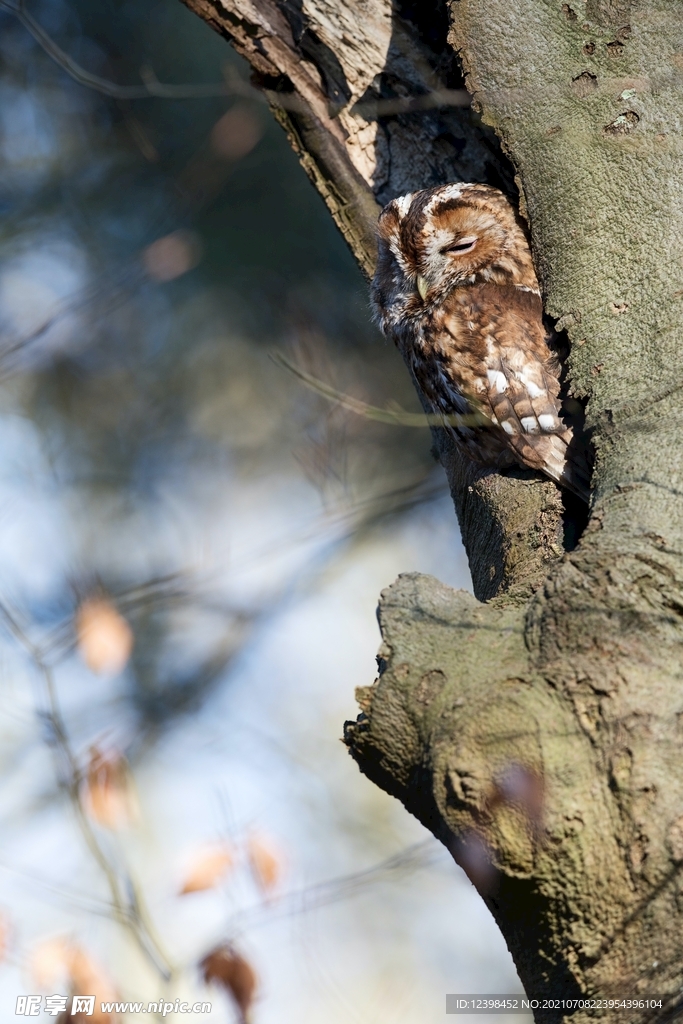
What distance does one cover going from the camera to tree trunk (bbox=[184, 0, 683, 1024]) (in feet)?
4.09

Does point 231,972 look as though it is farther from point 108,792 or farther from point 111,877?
point 111,877

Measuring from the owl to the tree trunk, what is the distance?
0.11m

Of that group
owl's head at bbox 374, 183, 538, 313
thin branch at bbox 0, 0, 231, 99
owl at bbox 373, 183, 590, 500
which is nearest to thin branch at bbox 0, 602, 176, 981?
owl at bbox 373, 183, 590, 500

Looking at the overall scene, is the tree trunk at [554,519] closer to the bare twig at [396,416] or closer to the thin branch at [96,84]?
the bare twig at [396,416]

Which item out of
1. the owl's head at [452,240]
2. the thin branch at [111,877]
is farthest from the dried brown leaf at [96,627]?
the owl's head at [452,240]

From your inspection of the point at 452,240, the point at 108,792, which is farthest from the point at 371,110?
the point at 108,792

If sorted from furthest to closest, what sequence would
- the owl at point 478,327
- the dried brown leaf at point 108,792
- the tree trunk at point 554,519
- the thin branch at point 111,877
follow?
the owl at point 478,327 → the dried brown leaf at point 108,792 → the thin branch at point 111,877 → the tree trunk at point 554,519

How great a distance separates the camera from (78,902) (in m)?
1.97

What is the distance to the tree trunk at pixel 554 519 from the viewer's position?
4.09 feet

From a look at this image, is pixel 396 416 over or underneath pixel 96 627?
over

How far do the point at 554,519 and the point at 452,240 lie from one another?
41.9 inches

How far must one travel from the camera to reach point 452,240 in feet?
8.71

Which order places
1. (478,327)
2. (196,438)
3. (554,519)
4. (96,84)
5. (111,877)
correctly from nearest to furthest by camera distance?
(111,877) → (554,519) → (478,327) → (96,84) → (196,438)

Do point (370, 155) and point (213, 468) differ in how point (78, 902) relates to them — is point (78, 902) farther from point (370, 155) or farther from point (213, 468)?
point (213, 468)
